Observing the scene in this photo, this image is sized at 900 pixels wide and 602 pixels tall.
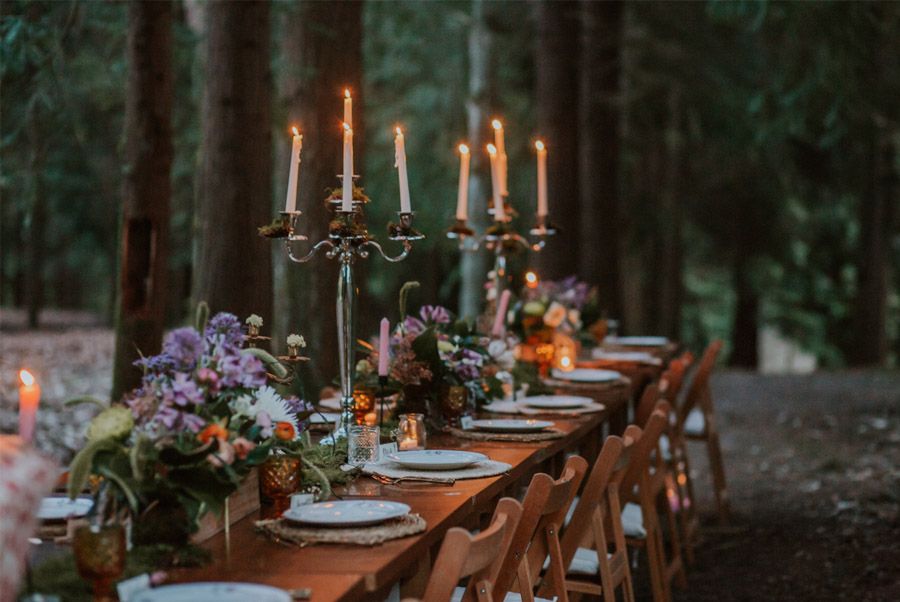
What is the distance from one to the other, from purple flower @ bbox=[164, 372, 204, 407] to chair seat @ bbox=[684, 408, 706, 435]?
6891 mm

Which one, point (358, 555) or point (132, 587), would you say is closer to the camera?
point (132, 587)

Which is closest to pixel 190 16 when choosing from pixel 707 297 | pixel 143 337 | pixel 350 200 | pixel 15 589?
pixel 143 337

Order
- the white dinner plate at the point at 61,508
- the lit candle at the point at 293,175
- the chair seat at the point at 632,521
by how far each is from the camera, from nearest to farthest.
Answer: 1. the white dinner plate at the point at 61,508
2. the lit candle at the point at 293,175
3. the chair seat at the point at 632,521

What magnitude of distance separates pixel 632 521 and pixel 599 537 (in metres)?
1.25

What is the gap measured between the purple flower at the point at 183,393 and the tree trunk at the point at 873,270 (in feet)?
61.7

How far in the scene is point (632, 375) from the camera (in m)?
8.56

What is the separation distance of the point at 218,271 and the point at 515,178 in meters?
13.9

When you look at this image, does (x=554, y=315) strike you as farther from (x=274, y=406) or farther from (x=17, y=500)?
(x=17, y=500)

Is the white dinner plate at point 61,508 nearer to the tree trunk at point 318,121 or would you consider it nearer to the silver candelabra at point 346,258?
the silver candelabra at point 346,258

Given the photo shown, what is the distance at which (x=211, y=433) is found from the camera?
3178 mm

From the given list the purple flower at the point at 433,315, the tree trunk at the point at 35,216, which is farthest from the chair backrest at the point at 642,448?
the tree trunk at the point at 35,216

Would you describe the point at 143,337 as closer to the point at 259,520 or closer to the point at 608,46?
the point at 259,520

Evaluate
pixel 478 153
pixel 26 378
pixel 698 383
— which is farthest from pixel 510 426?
pixel 478 153

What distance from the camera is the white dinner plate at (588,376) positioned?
25.6 feet
